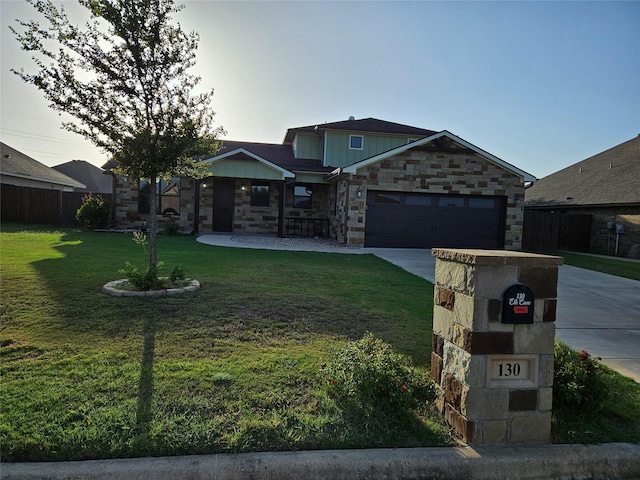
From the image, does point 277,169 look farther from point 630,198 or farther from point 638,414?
point 638,414

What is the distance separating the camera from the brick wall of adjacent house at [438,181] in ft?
49.8

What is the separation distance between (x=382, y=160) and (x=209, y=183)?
843 centimetres

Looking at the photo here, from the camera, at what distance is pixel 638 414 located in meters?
3.27

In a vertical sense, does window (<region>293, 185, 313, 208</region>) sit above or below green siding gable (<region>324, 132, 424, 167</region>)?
below

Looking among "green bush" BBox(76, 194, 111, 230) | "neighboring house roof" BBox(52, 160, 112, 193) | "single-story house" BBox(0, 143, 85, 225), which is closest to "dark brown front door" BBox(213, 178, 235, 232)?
"green bush" BBox(76, 194, 111, 230)

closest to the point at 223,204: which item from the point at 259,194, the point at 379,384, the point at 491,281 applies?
the point at 259,194

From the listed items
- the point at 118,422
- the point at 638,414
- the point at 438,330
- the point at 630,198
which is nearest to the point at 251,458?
the point at 118,422

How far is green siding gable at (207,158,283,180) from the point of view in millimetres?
17250

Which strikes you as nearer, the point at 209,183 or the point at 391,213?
the point at 391,213

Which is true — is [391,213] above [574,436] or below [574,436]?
above

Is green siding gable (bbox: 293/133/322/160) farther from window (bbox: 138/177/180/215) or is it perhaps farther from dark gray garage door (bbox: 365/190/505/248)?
dark gray garage door (bbox: 365/190/505/248)

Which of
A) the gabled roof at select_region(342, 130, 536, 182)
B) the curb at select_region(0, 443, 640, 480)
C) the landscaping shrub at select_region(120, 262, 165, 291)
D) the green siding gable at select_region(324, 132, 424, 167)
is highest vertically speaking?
the green siding gable at select_region(324, 132, 424, 167)

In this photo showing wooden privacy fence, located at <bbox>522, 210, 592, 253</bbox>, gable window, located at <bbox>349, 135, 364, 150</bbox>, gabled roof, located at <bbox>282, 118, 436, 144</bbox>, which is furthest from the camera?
gable window, located at <bbox>349, 135, 364, 150</bbox>

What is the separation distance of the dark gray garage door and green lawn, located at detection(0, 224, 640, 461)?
336 inches
